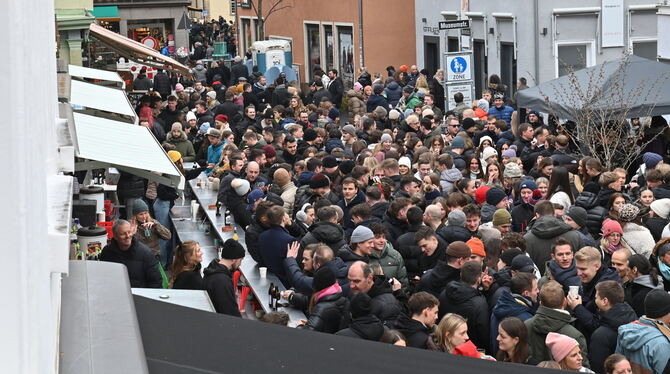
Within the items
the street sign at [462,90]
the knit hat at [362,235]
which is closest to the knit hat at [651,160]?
the knit hat at [362,235]

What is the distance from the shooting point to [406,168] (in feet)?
50.4

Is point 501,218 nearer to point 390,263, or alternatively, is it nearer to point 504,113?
point 390,263

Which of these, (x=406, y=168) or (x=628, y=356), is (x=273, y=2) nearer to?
(x=406, y=168)

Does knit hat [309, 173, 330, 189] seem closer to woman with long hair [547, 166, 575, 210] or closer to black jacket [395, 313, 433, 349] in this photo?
woman with long hair [547, 166, 575, 210]

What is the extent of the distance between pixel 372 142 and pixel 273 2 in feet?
104

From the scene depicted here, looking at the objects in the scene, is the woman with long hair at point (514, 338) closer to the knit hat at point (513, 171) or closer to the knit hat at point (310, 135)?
the knit hat at point (513, 171)

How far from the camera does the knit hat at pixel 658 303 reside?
747 cm

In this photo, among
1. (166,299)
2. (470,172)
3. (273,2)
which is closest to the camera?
(166,299)

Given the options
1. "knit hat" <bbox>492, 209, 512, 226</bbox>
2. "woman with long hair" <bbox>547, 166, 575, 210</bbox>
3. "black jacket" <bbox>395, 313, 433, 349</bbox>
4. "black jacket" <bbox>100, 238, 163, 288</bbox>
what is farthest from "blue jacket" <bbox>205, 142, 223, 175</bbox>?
"black jacket" <bbox>395, 313, 433, 349</bbox>

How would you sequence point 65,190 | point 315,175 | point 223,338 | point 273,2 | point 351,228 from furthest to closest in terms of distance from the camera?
point 273,2
point 315,175
point 351,228
point 223,338
point 65,190

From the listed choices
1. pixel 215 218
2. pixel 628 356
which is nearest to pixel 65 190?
pixel 628 356

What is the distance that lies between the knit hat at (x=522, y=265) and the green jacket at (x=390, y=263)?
117 cm

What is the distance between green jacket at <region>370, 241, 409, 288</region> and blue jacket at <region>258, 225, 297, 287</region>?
3.80ft

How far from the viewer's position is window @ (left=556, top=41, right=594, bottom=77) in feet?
93.2
